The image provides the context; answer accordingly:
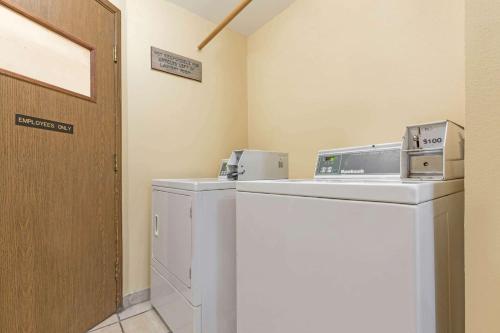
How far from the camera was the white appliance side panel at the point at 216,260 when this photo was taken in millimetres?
1222

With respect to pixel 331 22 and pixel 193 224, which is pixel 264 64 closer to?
pixel 331 22

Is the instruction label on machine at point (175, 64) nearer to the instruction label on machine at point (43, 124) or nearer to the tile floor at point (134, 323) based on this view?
the instruction label on machine at point (43, 124)

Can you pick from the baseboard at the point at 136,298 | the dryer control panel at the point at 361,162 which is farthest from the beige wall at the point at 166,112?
the dryer control panel at the point at 361,162

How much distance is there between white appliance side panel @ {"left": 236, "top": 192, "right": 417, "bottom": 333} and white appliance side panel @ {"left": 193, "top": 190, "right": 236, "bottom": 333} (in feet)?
0.92

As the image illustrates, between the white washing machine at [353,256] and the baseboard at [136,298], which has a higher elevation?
the white washing machine at [353,256]

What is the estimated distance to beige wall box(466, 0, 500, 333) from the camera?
1.87ft

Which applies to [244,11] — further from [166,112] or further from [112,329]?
[112,329]

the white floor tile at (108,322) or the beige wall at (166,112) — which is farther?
the beige wall at (166,112)

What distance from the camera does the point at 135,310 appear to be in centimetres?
168

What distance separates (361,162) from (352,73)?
80cm

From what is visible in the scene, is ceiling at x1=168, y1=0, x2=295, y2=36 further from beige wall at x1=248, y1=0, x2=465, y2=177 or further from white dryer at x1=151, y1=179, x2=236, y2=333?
white dryer at x1=151, y1=179, x2=236, y2=333

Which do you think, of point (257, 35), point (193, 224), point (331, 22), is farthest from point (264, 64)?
point (193, 224)

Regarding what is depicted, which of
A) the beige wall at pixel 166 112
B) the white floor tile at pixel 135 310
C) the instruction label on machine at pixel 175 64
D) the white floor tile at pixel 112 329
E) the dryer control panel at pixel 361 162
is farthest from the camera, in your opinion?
the instruction label on machine at pixel 175 64

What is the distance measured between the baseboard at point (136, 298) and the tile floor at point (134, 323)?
0.11 ft
